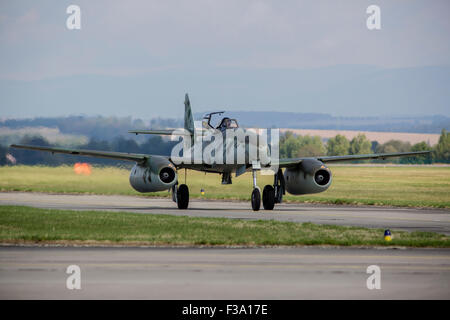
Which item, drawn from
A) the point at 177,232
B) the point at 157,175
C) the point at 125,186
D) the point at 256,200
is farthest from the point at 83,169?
the point at 177,232

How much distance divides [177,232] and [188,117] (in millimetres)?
20237

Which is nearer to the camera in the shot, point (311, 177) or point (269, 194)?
point (269, 194)

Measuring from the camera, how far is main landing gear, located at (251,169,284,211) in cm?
3486

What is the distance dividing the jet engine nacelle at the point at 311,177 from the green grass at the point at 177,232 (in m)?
9.61

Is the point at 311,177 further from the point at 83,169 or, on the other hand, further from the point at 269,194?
the point at 83,169

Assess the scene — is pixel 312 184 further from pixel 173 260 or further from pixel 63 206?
pixel 173 260

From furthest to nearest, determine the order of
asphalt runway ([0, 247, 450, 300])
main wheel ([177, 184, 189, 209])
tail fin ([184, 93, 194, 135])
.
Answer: tail fin ([184, 93, 194, 135]) → main wheel ([177, 184, 189, 209]) → asphalt runway ([0, 247, 450, 300])

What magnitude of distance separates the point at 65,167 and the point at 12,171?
418cm

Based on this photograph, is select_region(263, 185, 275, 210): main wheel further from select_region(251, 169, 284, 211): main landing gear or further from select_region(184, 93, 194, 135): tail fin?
select_region(184, 93, 194, 135): tail fin

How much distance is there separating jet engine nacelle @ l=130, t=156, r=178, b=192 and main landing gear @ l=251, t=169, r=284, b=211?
12.5 ft

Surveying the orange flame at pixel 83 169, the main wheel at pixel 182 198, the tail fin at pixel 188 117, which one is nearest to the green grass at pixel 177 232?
the main wheel at pixel 182 198

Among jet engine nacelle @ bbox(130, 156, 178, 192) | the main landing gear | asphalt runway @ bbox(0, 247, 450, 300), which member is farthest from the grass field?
asphalt runway @ bbox(0, 247, 450, 300)

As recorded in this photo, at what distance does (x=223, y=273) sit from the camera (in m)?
15.3
